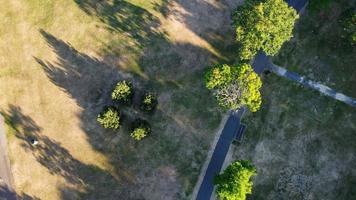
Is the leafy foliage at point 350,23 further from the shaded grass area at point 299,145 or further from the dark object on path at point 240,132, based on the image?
the dark object on path at point 240,132

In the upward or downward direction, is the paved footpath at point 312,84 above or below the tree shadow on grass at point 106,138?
above

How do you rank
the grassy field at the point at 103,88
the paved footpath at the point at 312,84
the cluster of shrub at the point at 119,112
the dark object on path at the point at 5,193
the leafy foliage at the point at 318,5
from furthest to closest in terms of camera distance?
the dark object on path at the point at 5,193 < the paved footpath at the point at 312,84 < the grassy field at the point at 103,88 < the leafy foliage at the point at 318,5 < the cluster of shrub at the point at 119,112


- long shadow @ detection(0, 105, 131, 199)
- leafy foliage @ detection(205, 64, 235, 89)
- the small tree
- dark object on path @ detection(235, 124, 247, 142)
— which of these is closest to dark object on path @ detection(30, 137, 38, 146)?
long shadow @ detection(0, 105, 131, 199)

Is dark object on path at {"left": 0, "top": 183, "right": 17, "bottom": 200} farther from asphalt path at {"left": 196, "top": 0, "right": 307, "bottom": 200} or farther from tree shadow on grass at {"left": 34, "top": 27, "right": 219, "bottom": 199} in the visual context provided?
asphalt path at {"left": 196, "top": 0, "right": 307, "bottom": 200}

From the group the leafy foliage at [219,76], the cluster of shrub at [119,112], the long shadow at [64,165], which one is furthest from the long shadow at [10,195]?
the leafy foliage at [219,76]

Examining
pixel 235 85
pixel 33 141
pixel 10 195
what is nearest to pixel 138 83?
pixel 235 85

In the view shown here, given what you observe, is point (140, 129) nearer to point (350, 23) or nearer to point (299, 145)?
point (299, 145)
